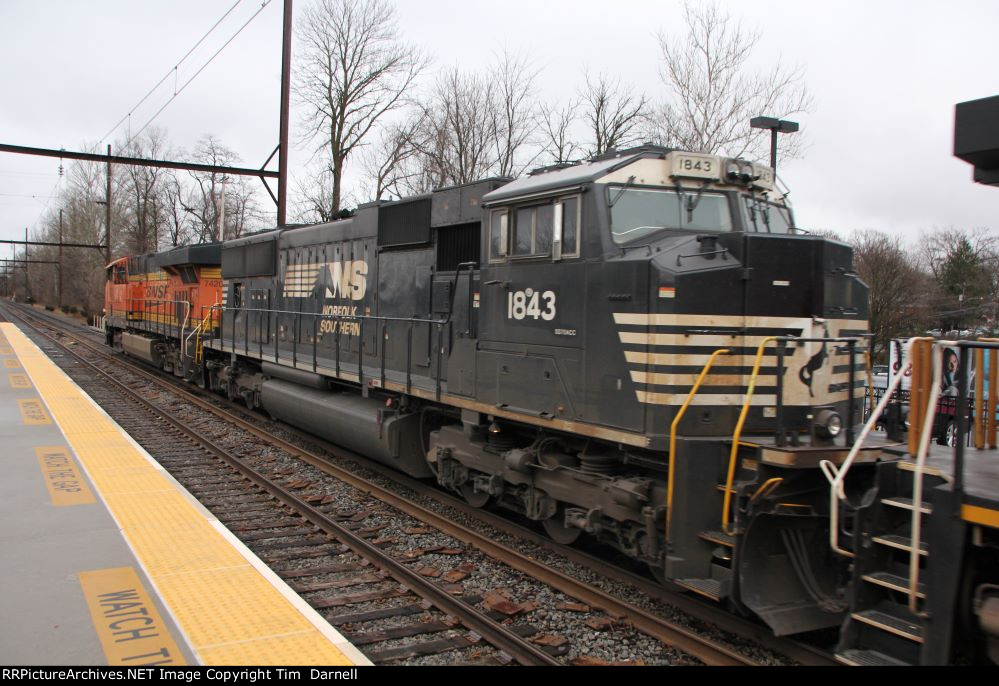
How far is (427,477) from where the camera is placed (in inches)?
374

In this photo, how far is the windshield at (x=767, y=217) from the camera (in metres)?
6.35

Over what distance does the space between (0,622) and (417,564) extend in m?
3.23

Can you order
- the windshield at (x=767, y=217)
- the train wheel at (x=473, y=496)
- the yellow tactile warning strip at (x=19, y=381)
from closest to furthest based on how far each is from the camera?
the windshield at (x=767, y=217), the train wheel at (x=473, y=496), the yellow tactile warning strip at (x=19, y=381)

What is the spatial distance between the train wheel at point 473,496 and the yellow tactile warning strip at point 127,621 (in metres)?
3.71

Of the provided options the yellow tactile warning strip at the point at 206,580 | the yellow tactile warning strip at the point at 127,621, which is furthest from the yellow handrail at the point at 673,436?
the yellow tactile warning strip at the point at 127,621

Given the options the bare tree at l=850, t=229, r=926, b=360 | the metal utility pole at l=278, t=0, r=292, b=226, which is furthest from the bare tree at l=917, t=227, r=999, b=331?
the metal utility pole at l=278, t=0, r=292, b=226

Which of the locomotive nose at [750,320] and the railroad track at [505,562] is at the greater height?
the locomotive nose at [750,320]

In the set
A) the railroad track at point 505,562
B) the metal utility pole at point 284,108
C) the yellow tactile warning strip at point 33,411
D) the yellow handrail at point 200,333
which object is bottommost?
the railroad track at point 505,562

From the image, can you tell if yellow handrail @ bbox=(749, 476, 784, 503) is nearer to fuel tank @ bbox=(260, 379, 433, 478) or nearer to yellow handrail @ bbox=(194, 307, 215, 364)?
fuel tank @ bbox=(260, 379, 433, 478)

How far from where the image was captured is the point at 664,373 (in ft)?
17.6

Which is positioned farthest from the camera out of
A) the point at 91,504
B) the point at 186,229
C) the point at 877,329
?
the point at 186,229

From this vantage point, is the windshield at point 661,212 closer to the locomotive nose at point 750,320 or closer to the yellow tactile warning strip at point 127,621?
the locomotive nose at point 750,320

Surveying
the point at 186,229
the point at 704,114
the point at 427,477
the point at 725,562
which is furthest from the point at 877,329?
the point at 186,229

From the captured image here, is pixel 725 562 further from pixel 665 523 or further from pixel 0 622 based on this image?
pixel 0 622
